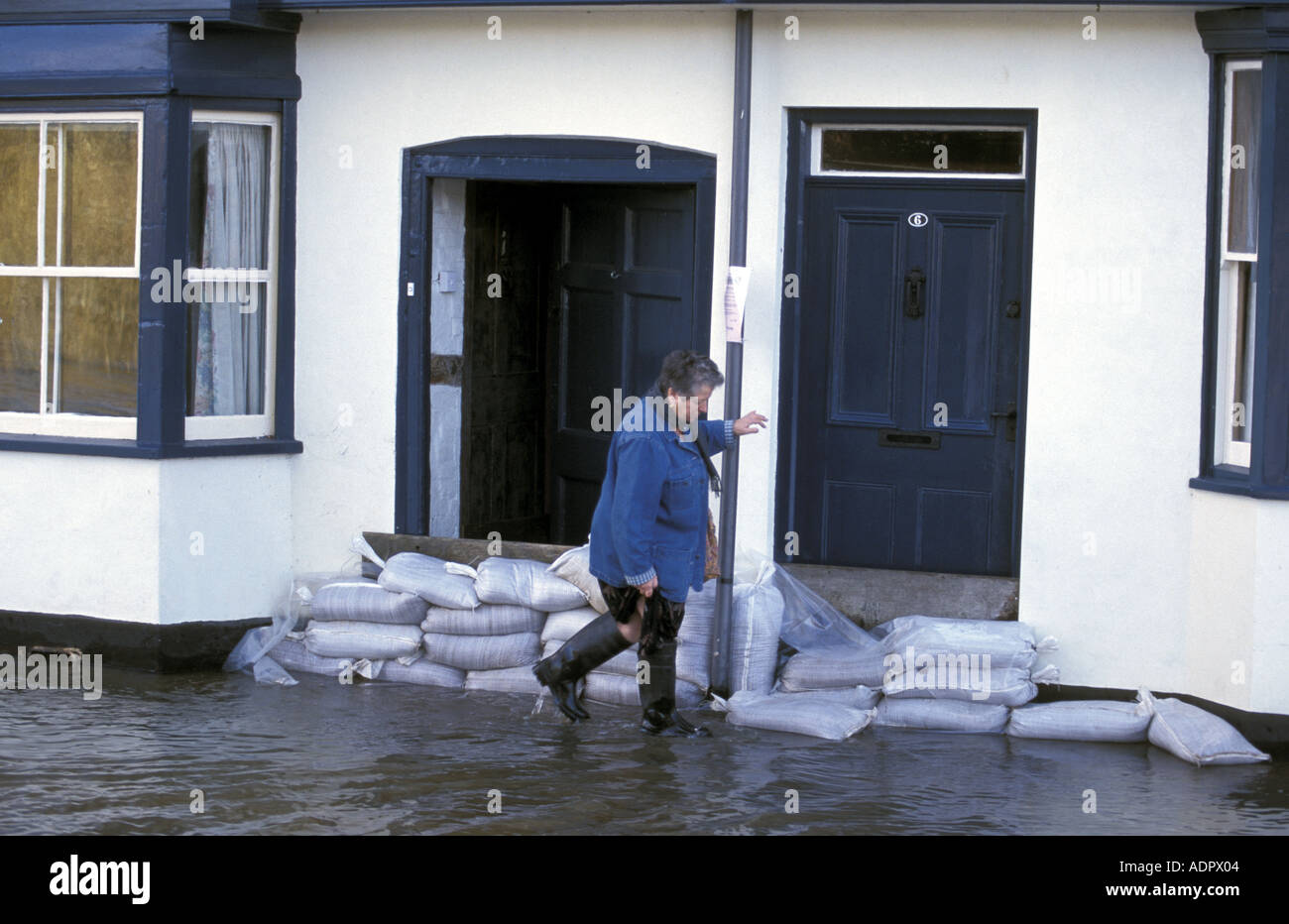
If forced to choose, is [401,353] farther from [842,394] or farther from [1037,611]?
[1037,611]

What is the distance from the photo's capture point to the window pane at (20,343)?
9562 mm

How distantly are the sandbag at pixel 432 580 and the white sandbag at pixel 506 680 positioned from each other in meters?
0.35

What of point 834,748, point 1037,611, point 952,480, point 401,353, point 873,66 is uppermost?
point 873,66

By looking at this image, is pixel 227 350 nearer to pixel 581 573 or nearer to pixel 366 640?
pixel 366 640

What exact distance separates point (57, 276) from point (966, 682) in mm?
5187

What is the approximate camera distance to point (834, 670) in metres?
8.64

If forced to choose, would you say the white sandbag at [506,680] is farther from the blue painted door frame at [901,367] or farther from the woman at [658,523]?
the blue painted door frame at [901,367]

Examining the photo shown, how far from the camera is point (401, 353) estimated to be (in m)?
9.72

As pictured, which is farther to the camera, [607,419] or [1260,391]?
[607,419]

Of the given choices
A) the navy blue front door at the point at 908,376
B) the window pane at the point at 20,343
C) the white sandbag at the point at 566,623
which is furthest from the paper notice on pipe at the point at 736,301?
the window pane at the point at 20,343

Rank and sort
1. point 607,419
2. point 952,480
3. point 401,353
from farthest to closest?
point 607,419 < point 401,353 < point 952,480

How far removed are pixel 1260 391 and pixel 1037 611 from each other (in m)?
1.50

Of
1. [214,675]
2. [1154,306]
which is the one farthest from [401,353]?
[1154,306]

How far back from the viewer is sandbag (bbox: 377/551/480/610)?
9094 millimetres
